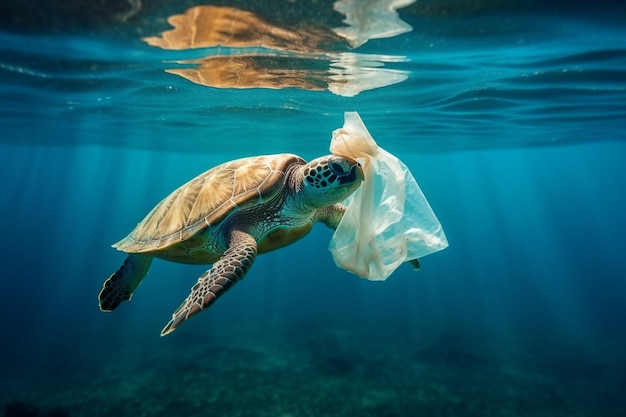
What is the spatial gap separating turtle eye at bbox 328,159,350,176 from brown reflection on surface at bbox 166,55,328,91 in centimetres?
507

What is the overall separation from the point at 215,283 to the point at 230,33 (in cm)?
514

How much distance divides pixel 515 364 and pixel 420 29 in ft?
39.0

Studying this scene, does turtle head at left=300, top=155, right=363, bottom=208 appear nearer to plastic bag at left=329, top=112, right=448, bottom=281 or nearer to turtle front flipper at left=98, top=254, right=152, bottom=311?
plastic bag at left=329, top=112, right=448, bottom=281

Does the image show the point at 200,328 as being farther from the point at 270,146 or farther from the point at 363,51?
the point at 363,51

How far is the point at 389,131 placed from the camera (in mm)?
17875

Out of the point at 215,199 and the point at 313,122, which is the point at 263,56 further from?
the point at 313,122

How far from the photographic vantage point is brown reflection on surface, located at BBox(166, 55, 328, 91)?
25.9ft

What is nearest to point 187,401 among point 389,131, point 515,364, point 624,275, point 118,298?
point 118,298

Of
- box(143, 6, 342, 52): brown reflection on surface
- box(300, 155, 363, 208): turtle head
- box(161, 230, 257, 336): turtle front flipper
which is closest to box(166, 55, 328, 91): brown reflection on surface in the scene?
box(143, 6, 342, 52): brown reflection on surface

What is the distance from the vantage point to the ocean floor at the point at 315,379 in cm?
839

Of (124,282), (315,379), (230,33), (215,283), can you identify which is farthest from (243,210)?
(315,379)

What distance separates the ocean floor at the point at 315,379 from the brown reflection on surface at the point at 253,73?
804 centimetres

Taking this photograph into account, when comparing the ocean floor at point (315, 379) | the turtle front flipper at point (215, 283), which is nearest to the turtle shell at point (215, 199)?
the turtle front flipper at point (215, 283)

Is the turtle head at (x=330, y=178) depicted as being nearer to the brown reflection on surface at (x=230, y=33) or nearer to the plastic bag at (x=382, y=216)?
the plastic bag at (x=382, y=216)
